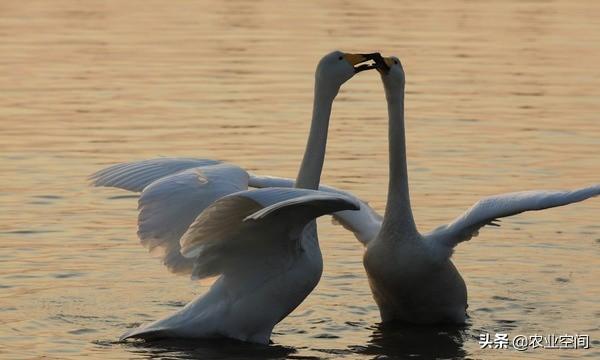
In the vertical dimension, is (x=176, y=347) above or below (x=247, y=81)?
below

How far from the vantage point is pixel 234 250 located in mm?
12086

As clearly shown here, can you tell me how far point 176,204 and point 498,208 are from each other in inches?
110

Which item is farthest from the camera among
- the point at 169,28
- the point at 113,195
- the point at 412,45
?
the point at 169,28

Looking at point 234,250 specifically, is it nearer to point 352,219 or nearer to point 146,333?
point 146,333

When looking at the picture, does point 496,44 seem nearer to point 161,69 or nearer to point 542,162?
point 161,69

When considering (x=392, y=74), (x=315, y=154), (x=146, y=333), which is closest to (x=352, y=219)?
(x=392, y=74)

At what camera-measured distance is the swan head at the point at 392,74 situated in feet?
43.5

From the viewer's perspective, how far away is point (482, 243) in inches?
637

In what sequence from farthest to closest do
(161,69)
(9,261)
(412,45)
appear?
1. (412,45)
2. (161,69)
3. (9,261)

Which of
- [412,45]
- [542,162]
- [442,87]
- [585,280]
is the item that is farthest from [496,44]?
[585,280]

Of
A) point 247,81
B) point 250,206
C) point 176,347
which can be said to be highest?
point 247,81

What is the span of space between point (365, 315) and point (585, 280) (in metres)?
2.35

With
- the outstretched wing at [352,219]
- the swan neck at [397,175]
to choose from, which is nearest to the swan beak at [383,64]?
the swan neck at [397,175]

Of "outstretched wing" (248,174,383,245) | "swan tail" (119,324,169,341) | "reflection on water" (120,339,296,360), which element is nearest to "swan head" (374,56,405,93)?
"outstretched wing" (248,174,383,245)
